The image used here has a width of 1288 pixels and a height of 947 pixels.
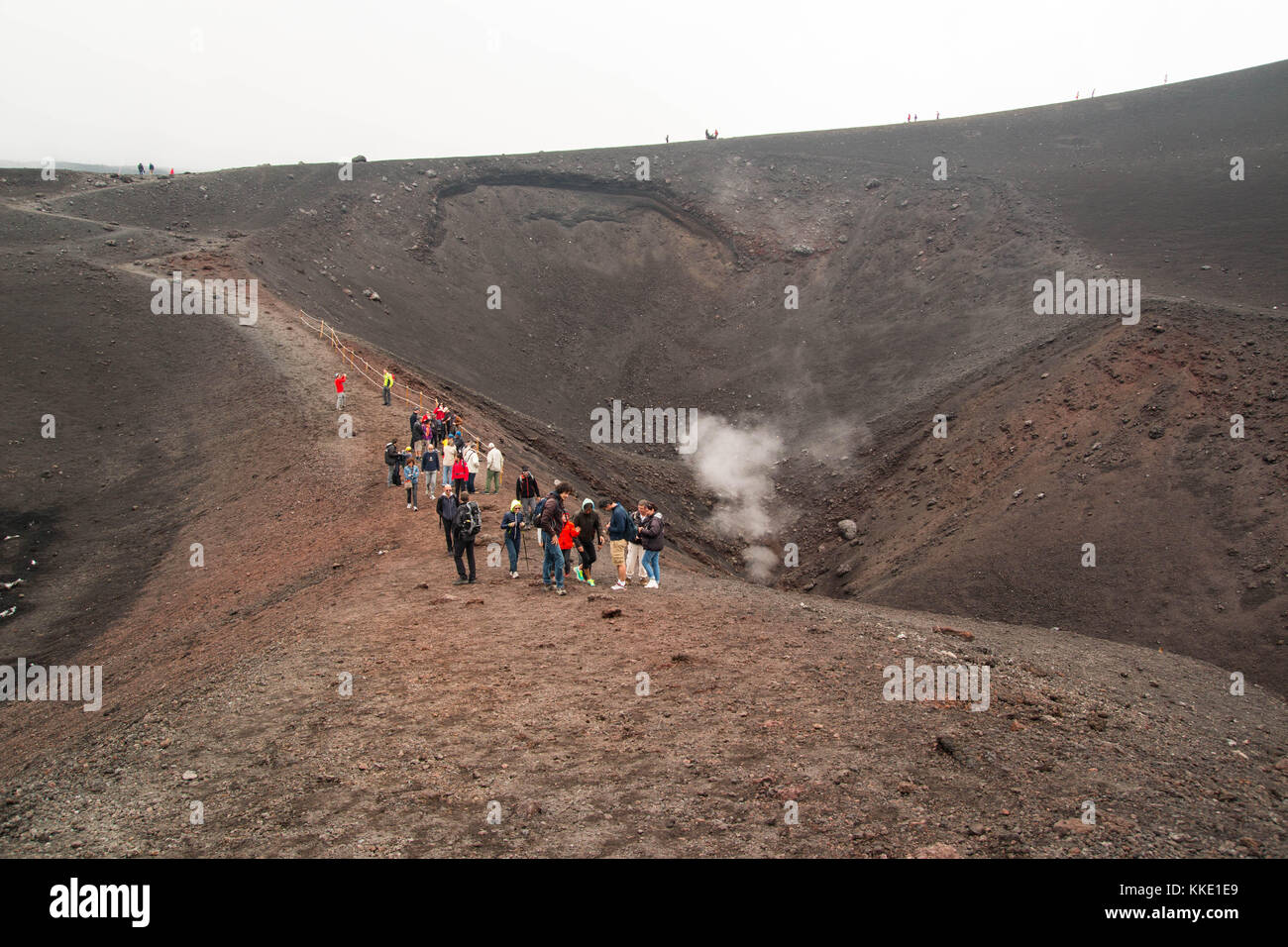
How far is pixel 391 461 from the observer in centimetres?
2088

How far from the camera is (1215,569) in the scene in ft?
58.5

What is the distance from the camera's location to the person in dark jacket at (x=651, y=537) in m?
15.6

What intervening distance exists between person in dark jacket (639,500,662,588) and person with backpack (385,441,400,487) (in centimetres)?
782

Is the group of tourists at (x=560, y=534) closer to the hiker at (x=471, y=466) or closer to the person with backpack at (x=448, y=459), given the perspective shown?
the hiker at (x=471, y=466)

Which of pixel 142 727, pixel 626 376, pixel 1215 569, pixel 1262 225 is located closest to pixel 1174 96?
pixel 1262 225

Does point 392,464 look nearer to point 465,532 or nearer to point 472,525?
point 465,532

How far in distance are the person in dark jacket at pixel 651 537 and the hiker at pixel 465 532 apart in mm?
3023

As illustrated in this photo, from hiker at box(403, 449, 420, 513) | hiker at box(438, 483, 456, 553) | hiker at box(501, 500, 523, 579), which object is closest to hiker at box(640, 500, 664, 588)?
hiker at box(501, 500, 523, 579)

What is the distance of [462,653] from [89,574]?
1390 cm

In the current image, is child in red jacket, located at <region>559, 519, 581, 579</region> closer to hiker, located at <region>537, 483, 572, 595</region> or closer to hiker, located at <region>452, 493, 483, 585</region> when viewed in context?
hiker, located at <region>537, 483, 572, 595</region>

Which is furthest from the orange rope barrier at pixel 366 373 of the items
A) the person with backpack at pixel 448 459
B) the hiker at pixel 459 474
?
the hiker at pixel 459 474

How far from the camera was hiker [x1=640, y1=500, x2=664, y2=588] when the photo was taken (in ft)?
51.1

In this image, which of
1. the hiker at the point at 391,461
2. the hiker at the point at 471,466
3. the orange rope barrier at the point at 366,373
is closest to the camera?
the hiker at the point at 471,466

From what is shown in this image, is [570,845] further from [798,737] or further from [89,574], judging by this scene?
[89,574]
